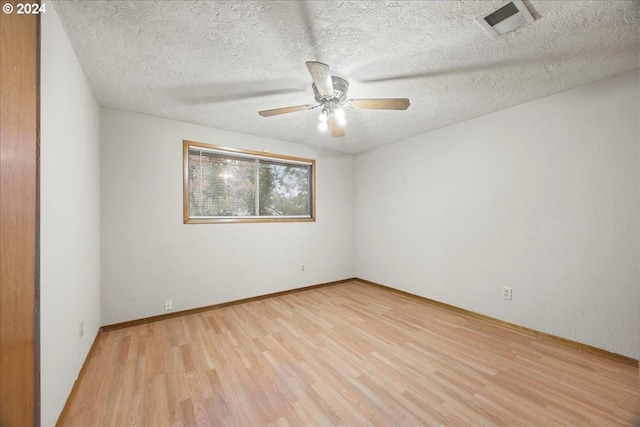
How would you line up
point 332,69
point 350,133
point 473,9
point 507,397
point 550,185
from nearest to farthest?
point 473,9 → point 507,397 → point 332,69 → point 550,185 → point 350,133

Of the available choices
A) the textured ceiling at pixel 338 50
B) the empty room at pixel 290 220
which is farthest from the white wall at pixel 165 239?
the textured ceiling at pixel 338 50

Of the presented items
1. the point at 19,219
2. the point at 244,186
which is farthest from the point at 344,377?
the point at 244,186

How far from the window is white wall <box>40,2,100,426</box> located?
1.07 metres

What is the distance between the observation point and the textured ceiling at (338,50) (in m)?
1.37

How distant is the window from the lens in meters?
3.11

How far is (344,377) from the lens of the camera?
5.92 ft

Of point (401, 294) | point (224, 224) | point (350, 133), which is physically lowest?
point (401, 294)

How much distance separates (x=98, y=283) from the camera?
8.03 ft

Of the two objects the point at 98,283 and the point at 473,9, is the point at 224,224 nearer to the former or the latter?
the point at 98,283

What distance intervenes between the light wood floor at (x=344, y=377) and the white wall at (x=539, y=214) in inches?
14.7

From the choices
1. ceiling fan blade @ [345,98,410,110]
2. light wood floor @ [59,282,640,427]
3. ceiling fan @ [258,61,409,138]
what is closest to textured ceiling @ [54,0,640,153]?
ceiling fan @ [258,61,409,138]

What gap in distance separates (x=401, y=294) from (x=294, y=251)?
180cm

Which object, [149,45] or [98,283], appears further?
[98,283]

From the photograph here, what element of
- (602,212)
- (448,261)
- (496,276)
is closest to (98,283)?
(448,261)
